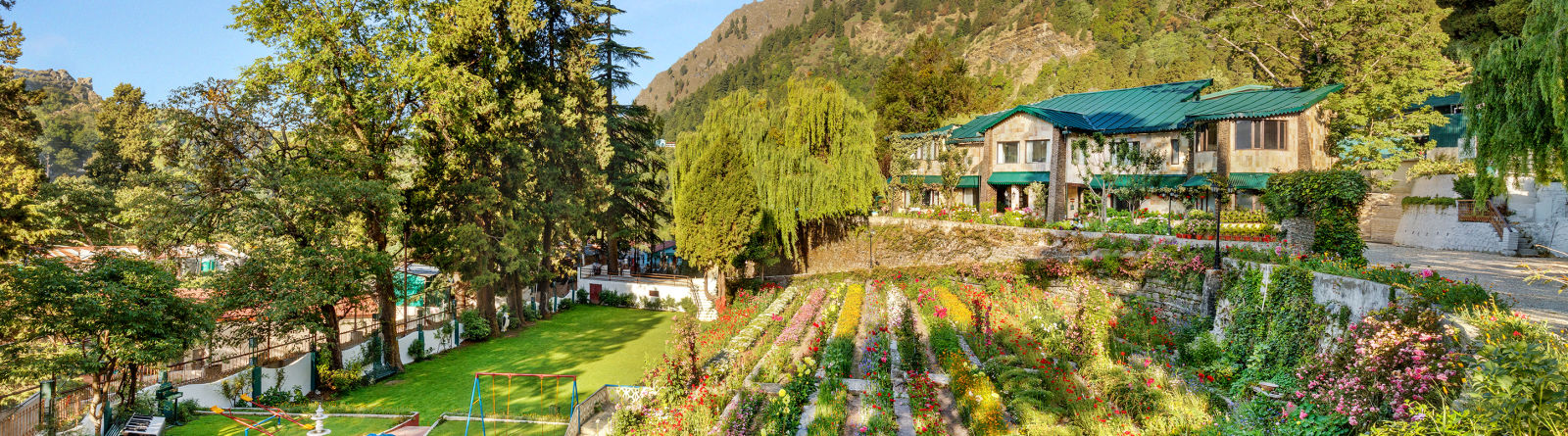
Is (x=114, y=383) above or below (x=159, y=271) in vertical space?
below

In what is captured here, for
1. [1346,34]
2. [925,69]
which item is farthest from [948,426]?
[925,69]

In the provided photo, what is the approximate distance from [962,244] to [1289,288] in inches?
562

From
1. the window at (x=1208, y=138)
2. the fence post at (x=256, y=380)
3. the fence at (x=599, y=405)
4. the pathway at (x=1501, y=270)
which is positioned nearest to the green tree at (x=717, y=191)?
the fence at (x=599, y=405)

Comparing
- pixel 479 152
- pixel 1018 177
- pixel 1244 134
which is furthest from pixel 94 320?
pixel 1244 134

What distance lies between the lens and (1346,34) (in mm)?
26797

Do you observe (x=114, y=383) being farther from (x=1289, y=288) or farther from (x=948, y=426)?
(x=1289, y=288)

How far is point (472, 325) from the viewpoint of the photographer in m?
22.3

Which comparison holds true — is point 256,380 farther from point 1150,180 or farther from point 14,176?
point 1150,180

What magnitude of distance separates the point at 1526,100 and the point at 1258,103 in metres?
22.8

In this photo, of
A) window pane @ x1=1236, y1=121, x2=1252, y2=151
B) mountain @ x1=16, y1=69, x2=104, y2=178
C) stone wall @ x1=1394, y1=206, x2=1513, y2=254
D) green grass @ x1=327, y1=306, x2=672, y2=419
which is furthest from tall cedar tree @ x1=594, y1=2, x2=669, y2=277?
mountain @ x1=16, y1=69, x2=104, y2=178

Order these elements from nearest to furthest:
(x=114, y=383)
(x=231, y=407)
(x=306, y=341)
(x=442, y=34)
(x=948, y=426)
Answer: (x=948, y=426) → (x=114, y=383) → (x=231, y=407) → (x=306, y=341) → (x=442, y=34)

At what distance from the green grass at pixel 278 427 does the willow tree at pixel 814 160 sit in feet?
48.4

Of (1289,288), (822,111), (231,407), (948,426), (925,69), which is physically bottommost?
(231,407)

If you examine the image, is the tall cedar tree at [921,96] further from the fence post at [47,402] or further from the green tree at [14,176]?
the fence post at [47,402]
